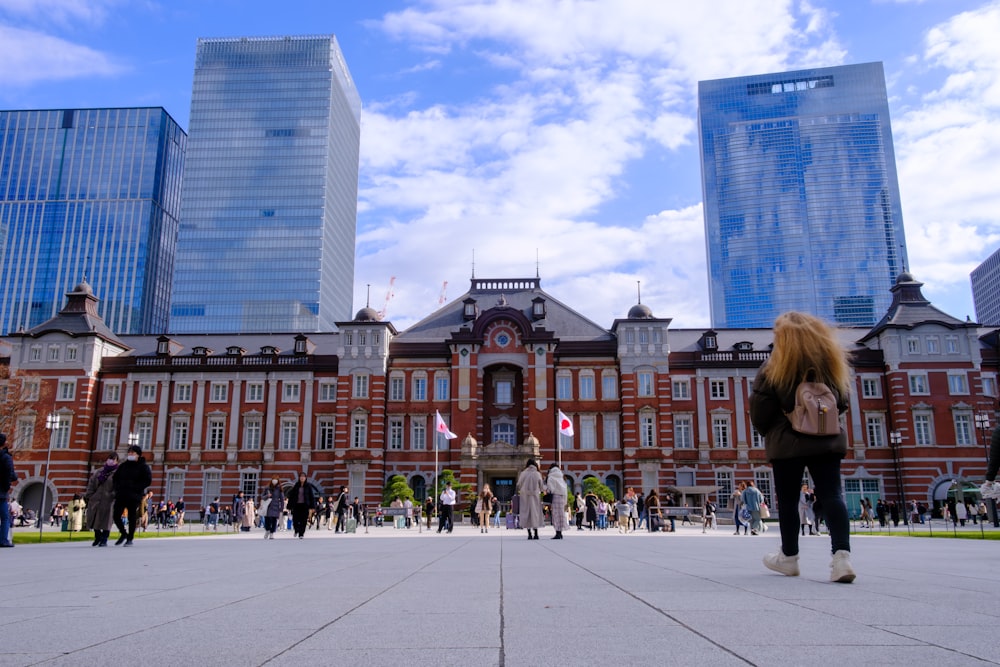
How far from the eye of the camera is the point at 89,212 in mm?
133500

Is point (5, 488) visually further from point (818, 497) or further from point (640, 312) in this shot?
point (640, 312)

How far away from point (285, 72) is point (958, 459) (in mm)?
120942

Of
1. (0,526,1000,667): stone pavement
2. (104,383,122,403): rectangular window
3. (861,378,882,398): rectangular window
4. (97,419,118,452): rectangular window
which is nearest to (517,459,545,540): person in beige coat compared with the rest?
(0,526,1000,667): stone pavement

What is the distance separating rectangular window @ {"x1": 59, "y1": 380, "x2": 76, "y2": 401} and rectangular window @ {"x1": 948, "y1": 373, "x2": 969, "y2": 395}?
2240 inches

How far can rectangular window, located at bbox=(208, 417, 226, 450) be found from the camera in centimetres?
5056

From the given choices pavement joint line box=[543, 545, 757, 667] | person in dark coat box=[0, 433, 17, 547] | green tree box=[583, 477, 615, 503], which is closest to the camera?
pavement joint line box=[543, 545, 757, 667]

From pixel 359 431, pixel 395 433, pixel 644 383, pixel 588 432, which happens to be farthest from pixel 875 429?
Answer: pixel 359 431

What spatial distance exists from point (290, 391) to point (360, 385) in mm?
5145

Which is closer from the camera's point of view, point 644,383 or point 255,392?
point 644,383

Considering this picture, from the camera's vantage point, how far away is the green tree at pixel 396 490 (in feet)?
145

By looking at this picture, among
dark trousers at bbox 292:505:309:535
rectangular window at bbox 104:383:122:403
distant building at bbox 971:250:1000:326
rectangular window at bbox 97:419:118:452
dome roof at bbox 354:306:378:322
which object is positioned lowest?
dark trousers at bbox 292:505:309:535

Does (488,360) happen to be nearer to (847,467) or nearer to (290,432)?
(290,432)

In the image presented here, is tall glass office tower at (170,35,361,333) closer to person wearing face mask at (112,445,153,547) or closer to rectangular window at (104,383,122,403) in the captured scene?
rectangular window at (104,383,122,403)

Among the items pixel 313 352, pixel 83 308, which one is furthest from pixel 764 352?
pixel 83 308
